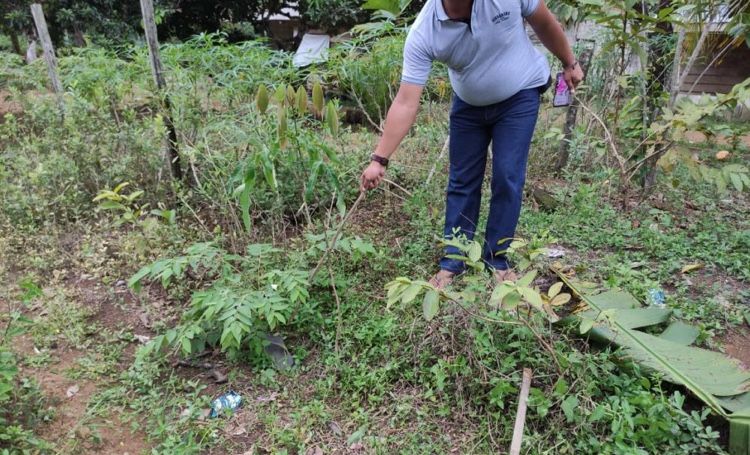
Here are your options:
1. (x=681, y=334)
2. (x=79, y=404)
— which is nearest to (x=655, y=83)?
(x=681, y=334)

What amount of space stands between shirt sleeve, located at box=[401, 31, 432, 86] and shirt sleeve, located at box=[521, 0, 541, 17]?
1.52ft

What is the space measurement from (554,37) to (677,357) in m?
1.49

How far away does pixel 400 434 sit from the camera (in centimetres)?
195

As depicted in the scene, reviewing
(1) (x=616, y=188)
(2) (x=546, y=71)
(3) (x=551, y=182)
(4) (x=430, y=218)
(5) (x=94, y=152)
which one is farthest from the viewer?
(3) (x=551, y=182)

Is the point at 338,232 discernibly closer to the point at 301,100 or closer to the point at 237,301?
the point at 237,301

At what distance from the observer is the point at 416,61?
221 centimetres

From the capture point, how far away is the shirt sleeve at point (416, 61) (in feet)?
7.20

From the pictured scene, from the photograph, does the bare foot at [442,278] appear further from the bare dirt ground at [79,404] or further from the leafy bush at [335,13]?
the leafy bush at [335,13]

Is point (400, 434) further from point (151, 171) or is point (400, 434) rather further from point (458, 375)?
point (151, 171)

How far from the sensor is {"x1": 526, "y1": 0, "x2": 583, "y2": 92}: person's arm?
7.51ft

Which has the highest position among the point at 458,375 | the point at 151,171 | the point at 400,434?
the point at 151,171

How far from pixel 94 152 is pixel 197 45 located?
105 cm

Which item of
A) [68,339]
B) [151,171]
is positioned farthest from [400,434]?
[151,171]

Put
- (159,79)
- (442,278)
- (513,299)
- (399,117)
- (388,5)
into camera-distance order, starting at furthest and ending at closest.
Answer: (388,5), (159,79), (442,278), (399,117), (513,299)
